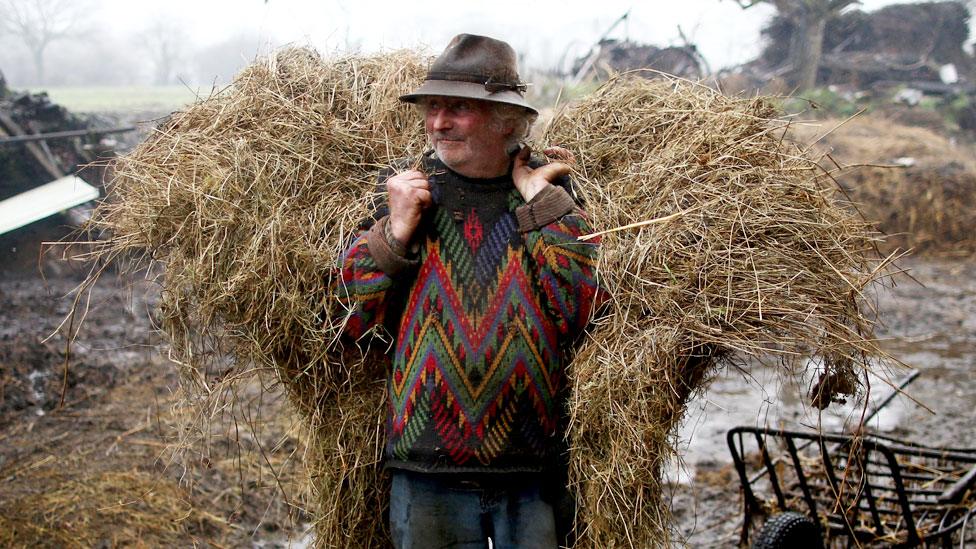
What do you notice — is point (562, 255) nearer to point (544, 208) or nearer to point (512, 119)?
point (544, 208)

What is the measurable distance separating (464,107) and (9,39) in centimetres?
3065

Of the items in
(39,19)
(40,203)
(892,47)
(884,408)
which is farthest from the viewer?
(39,19)

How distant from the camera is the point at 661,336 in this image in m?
2.14

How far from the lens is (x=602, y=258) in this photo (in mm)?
2256

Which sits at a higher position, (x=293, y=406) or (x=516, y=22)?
(x=516, y=22)

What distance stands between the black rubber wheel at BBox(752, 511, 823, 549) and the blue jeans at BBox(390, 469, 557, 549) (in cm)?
130

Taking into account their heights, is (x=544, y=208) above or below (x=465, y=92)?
below

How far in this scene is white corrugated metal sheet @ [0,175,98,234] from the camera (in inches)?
301

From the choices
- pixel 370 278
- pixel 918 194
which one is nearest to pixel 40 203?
pixel 370 278

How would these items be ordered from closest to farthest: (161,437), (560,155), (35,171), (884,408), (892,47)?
(560,155), (161,437), (884,408), (35,171), (892,47)

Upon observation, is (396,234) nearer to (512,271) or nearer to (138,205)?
(512,271)

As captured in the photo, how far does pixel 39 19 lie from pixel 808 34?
73.3 ft

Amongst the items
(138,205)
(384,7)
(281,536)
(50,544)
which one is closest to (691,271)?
(138,205)

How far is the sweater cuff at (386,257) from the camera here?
2.30m
